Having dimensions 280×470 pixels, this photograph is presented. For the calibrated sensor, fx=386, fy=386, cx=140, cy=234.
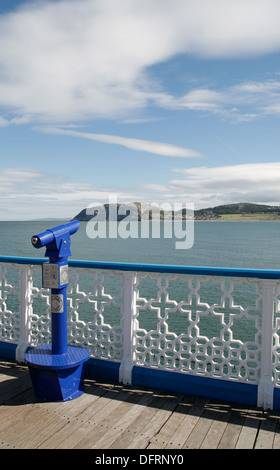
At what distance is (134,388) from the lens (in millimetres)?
3809

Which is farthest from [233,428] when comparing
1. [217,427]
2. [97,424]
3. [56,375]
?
[56,375]

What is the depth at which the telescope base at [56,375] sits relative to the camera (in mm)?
3465

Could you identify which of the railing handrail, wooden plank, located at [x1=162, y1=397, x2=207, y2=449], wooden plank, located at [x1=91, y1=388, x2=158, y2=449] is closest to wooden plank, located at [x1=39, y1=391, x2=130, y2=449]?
wooden plank, located at [x1=91, y1=388, x2=158, y2=449]

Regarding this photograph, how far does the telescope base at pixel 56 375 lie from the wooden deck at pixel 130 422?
9cm

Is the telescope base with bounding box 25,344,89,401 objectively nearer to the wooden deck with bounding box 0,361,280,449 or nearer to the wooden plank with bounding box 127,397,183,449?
the wooden deck with bounding box 0,361,280,449

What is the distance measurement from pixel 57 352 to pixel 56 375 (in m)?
0.30

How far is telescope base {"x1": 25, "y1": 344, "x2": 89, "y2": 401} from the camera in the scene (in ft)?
11.4

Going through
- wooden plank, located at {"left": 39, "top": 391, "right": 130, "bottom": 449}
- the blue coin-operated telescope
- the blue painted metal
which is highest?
the blue coin-operated telescope

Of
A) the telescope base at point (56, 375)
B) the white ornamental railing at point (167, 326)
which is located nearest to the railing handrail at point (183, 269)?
the white ornamental railing at point (167, 326)

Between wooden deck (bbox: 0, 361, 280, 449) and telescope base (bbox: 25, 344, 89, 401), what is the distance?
0.28ft

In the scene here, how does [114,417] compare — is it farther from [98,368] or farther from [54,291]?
[54,291]

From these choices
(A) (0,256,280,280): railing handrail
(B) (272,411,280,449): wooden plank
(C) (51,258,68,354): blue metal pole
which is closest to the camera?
(B) (272,411,280,449): wooden plank

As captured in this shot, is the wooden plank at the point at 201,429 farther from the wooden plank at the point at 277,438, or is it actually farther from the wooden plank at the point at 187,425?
the wooden plank at the point at 277,438
